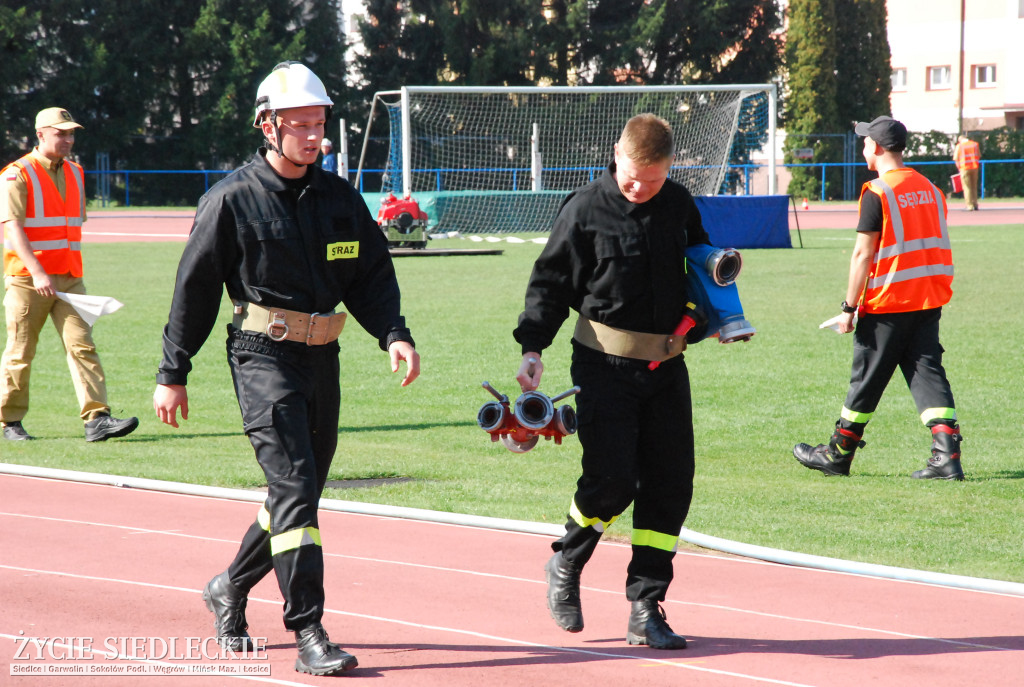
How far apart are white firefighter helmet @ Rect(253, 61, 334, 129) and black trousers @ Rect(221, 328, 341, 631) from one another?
2.68ft

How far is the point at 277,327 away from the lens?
461 centimetres

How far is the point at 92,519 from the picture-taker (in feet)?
23.3

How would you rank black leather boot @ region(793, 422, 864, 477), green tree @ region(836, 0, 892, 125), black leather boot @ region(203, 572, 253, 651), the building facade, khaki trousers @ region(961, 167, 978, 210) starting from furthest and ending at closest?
1. the building facade
2. green tree @ region(836, 0, 892, 125)
3. khaki trousers @ region(961, 167, 978, 210)
4. black leather boot @ region(793, 422, 864, 477)
5. black leather boot @ region(203, 572, 253, 651)

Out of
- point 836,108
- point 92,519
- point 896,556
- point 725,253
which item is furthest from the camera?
point 836,108

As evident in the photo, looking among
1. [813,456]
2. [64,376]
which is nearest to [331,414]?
[813,456]

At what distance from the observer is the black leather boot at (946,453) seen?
26.1 feet

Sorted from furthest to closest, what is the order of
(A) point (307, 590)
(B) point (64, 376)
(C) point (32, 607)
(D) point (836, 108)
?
(D) point (836, 108)
(B) point (64, 376)
(C) point (32, 607)
(A) point (307, 590)

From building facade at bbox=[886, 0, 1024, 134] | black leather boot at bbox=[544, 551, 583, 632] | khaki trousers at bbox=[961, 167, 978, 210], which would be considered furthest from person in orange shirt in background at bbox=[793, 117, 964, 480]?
building facade at bbox=[886, 0, 1024, 134]

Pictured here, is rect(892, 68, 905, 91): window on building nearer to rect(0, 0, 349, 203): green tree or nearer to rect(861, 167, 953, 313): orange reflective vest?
rect(0, 0, 349, 203): green tree

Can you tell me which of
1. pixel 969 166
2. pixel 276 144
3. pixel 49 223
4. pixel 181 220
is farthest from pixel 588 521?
pixel 181 220

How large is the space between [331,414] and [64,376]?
346 inches

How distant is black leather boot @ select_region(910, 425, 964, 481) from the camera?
26.1 ft

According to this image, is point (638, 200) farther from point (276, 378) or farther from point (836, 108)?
point (836, 108)

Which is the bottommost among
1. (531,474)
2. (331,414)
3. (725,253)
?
(531,474)
